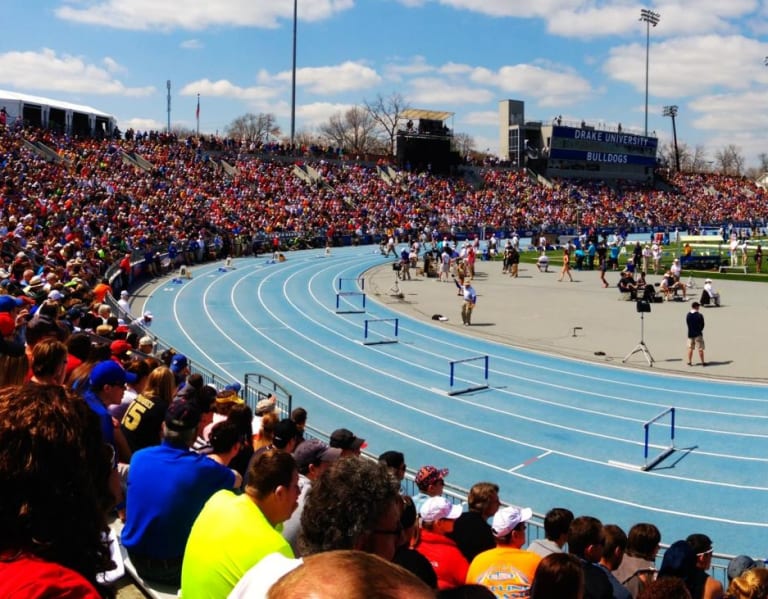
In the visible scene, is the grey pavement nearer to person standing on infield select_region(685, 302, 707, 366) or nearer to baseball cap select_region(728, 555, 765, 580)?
person standing on infield select_region(685, 302, 707, 366)

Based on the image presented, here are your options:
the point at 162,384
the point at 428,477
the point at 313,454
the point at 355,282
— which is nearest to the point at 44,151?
the point at 355,282

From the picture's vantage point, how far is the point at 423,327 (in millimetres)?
27156

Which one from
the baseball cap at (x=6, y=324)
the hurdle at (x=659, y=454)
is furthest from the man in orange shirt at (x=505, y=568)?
the hurdle at (x=659, y=454)

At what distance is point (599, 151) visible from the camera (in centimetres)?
8669

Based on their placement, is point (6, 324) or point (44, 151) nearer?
point (6, 324)

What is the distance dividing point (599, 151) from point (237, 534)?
8823 cm

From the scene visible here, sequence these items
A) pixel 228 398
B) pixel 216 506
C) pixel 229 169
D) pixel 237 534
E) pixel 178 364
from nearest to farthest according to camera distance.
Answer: pixel 237 534
pixel 216 506
pixel 228 398
pixel 178 364
pixel 229 169

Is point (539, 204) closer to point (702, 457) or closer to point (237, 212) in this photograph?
point (237, 212)

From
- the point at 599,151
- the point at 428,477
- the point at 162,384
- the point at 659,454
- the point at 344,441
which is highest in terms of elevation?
the point at 599,151

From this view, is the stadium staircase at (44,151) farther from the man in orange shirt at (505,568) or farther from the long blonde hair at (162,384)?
the man in orange shirt at (505,568)

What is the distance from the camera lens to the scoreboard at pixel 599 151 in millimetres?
84062

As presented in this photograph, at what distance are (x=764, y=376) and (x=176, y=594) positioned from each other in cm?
1851

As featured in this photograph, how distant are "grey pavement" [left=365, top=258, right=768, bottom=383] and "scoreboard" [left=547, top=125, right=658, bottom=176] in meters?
45.9

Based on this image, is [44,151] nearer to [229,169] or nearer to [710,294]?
[229,169]
